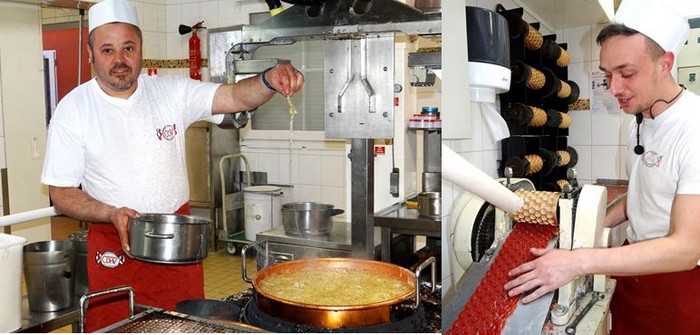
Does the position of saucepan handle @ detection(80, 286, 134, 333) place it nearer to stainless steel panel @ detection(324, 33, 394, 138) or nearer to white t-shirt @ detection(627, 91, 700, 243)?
stainless steel panel @ detection(324, 33, 394, 138)

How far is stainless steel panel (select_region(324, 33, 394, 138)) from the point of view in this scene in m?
0.82

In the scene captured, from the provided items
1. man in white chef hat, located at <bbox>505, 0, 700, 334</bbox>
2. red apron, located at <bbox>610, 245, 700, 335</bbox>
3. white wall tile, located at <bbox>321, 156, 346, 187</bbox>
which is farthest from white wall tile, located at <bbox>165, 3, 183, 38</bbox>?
red apron, located at <bbox>610, 245, 700, 335</bbox>

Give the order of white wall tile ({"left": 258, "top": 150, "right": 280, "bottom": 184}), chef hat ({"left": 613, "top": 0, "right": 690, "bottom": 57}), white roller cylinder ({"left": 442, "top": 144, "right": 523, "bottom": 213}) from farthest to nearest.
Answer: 1. white wall tile ({"left": 258, "top": 150, "right": 280, "bottom": 184})
2. chef hat ({"left": 613, "top": 0, "right": 690, "bottom": 57})
3. white roller cylinder ({"left": 442, "top": 144, "right": 523, "bottom": 213})

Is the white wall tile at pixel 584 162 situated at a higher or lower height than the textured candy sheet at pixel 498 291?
higher

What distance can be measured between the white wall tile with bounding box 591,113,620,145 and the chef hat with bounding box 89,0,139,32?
2.63ft

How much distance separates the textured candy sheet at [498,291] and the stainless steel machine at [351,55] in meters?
0.25

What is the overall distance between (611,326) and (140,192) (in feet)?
3.15

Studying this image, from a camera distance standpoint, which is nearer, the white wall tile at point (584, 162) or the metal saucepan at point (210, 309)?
the metal saucepan at point (210, 309)

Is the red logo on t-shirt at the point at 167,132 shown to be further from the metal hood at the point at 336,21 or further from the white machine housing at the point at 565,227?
the white machine housing at the point at 565,227

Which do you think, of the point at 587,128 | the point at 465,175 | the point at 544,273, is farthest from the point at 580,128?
the point at 465,175

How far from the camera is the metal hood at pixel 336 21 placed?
77 cm

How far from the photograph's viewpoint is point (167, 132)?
0.75 metres

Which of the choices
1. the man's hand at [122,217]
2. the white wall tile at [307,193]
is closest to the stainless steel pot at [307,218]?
the white wall tile at [307,193]

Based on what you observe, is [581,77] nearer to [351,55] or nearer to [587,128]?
[587,128]
